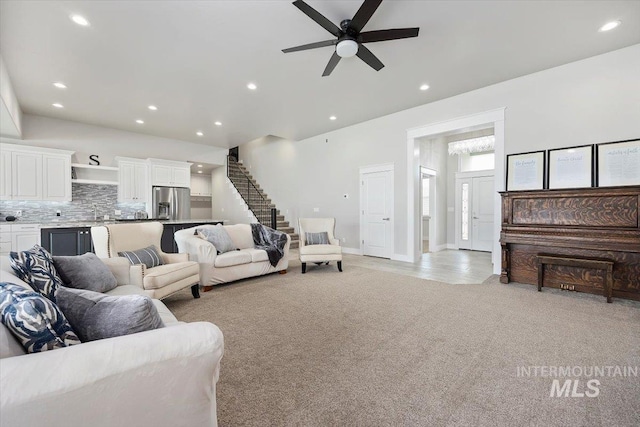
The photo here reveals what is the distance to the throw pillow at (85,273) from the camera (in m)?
1.99

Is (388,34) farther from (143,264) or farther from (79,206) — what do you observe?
(79,206)

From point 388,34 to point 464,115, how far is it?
277 centimetres

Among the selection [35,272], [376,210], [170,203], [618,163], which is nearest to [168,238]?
[170,203]

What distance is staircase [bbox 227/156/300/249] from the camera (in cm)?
791

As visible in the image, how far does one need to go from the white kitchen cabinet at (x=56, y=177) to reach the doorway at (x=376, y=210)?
630 cm

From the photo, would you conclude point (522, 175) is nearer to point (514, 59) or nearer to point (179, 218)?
point (514, 59)

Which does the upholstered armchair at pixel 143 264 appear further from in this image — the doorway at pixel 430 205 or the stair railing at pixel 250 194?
the doorway at pixel 430 205

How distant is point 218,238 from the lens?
4105 mm

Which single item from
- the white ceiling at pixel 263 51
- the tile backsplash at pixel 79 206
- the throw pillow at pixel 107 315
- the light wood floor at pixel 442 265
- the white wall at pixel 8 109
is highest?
the white ceiling at pixel 263 51

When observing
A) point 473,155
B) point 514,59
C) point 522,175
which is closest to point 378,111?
point 514,59

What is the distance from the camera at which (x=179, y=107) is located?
518 centimetres

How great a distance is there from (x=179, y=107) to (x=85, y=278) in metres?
4.11
